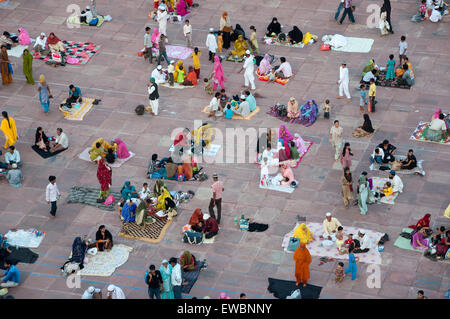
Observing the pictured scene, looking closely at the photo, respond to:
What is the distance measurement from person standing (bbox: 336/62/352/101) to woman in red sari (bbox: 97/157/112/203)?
9852 mm

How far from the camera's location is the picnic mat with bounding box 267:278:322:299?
1012 inches

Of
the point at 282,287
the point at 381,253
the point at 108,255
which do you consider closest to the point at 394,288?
the point at 381,253

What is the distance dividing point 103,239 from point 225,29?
44.7ft

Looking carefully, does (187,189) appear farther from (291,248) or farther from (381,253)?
(381,253)

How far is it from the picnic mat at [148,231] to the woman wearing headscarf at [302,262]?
4.80 meters

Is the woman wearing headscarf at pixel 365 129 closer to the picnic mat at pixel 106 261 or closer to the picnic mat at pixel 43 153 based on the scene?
the picnic mat at pixel 106 261

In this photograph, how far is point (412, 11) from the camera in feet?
Answer: 132

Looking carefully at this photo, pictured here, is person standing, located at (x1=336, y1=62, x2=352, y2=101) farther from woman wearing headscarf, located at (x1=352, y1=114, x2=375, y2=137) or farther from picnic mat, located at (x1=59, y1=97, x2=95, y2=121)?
picnic mat, located at (x1=59, y1=97, x2=95, y2=121)

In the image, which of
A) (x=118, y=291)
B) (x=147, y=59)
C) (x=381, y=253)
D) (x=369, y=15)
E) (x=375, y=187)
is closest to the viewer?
(x=118, y=291)

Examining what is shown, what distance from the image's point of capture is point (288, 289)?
26.0 meters

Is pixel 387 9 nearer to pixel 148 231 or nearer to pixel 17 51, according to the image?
pixel 17 51

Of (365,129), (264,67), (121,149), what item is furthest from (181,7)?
(365,129)

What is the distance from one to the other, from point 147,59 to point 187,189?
9.32 metres

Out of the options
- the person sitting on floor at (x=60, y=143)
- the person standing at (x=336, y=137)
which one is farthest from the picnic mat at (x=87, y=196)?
the person standing at (x=336, y=137)
